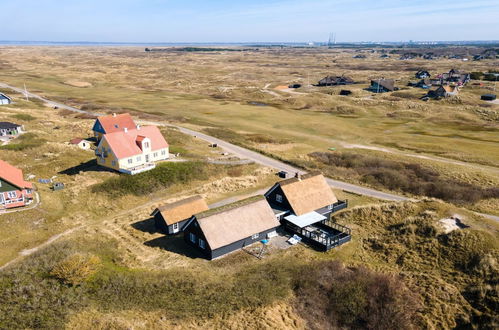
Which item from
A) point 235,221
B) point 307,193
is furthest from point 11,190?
point 307,193

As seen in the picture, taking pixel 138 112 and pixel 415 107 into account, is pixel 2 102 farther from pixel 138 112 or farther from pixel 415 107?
pixel 415 107

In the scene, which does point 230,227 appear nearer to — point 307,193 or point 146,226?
point 146,226

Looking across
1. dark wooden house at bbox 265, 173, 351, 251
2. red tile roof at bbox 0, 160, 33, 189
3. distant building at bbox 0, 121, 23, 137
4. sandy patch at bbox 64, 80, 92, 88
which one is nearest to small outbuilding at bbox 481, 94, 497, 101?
dark wooden house at bbox 265, 173, 351, 251

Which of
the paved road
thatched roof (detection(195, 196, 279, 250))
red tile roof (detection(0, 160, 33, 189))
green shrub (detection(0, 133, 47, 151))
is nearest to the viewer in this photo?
thatched roof (detection(195, 196, 279, 250))

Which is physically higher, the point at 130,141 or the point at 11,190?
the point at 130,141

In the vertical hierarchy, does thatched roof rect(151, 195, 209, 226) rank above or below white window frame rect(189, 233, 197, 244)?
above

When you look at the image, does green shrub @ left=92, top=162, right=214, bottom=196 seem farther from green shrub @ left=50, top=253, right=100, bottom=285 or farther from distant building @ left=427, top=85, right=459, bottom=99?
distant building @ left=427, top=85, right=459, bottom=99

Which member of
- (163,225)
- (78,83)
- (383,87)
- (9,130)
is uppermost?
(383,87)
